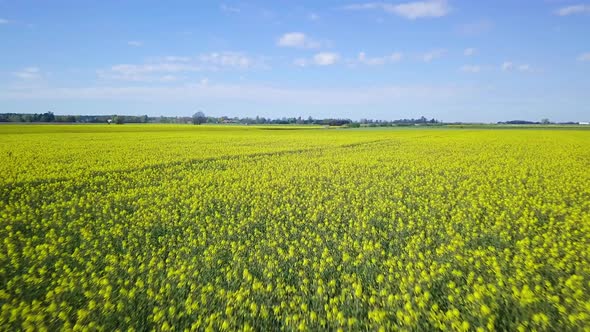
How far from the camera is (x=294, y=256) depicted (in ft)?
17.9

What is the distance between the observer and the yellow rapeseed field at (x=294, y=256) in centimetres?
386

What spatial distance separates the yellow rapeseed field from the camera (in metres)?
3.86

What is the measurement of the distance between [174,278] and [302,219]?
11.0ft

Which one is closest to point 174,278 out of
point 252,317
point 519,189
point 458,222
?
point 252,317

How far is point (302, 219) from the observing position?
24.6 ft

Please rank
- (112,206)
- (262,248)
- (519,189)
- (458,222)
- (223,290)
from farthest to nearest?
(519,189)
(112,206)
(458,222)
(262,248)
(223,290)

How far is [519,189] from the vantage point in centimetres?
1030

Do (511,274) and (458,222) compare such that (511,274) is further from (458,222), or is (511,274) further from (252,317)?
(252,317)

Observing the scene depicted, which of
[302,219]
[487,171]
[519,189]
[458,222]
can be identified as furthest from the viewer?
[487,171]

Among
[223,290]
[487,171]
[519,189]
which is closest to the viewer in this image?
[223,290]

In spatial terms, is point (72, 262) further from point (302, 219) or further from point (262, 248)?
point (302, 219)

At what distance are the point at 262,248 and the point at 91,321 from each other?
2.70m

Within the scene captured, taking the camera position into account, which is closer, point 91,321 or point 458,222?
point 91,321

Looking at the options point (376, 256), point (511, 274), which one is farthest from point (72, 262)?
point (511, 274)
